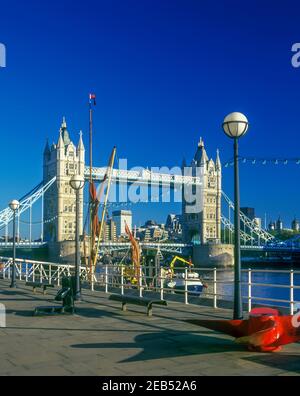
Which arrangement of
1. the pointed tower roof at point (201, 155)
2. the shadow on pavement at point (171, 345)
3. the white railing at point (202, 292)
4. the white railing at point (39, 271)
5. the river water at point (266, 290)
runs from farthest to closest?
the pointed tower roof at point (201, 155) → the white railing at point (39, 271) → the river water at point (266, 290) → the white railing at point (202, 292) → the shadow on pavement at point (171, 345)

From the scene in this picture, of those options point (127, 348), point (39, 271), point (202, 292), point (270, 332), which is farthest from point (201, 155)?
point (270, 332)

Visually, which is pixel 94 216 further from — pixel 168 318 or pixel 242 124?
pixel 242 124

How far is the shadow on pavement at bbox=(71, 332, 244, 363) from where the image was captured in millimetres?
6305

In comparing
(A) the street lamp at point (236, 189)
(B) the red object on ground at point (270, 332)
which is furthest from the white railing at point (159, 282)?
(B) the red object on ground at point (270, 332)

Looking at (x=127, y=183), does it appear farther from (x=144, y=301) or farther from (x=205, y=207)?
(x=144, y=301)

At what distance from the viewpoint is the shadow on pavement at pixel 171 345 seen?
20.7ft

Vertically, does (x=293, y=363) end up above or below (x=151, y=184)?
below

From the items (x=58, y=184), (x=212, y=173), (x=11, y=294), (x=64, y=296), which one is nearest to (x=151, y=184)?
(x=58, y=184)

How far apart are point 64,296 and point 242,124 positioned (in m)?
4.94

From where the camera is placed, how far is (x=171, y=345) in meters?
6.84

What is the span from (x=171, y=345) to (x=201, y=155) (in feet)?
296

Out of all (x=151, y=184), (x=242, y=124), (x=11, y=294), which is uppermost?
(x=151, y=184)

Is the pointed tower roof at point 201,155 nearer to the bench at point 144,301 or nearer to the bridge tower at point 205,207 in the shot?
the bridge tower at point 205,207

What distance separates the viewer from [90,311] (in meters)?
10.9
